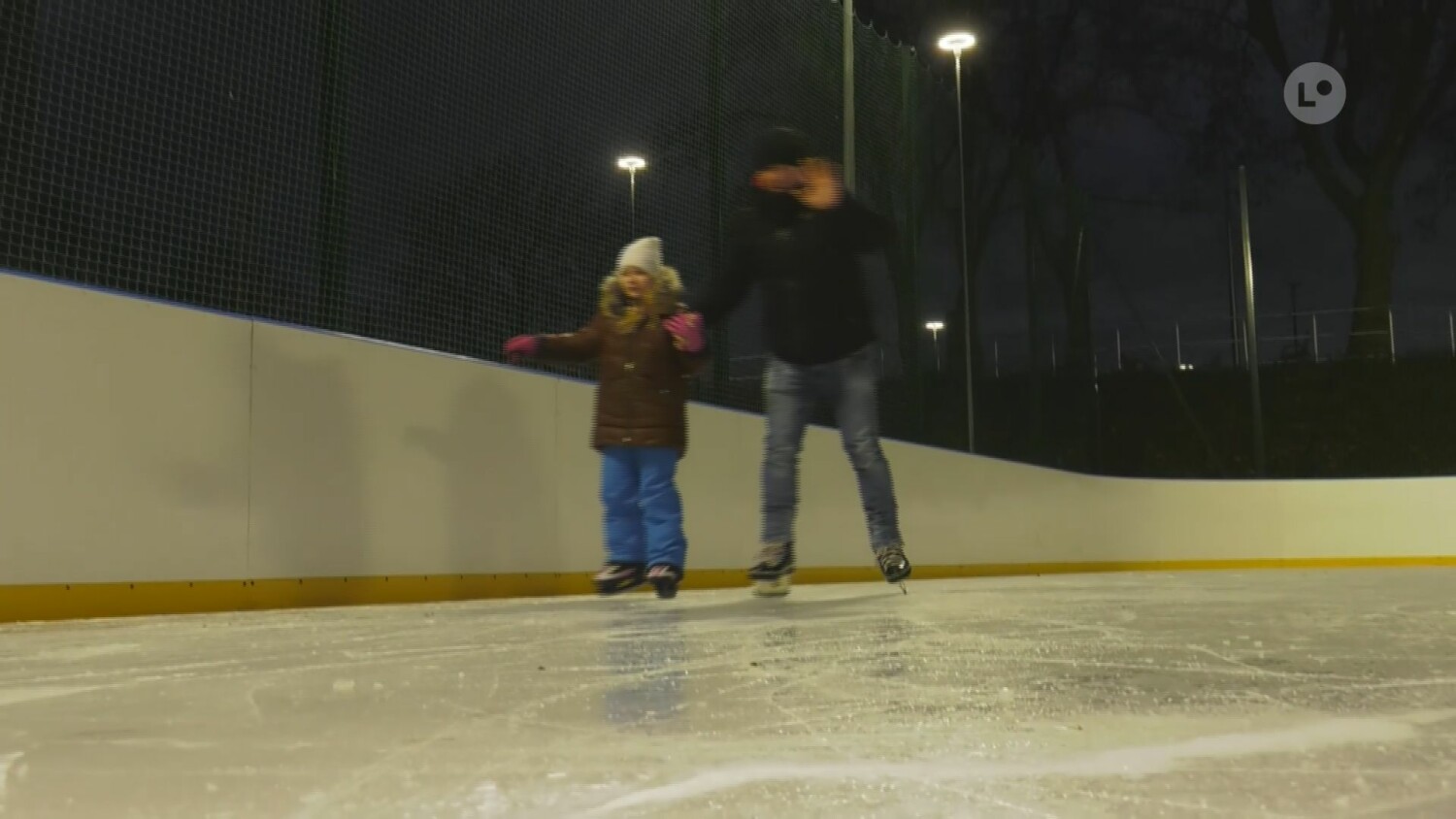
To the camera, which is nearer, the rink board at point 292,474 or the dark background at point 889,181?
the rink board at point 292,474

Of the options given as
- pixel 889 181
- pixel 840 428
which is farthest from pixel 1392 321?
pixel 840 428

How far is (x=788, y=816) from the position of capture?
41.9 inches

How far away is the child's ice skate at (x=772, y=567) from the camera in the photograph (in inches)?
158

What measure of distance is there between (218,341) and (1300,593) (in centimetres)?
393

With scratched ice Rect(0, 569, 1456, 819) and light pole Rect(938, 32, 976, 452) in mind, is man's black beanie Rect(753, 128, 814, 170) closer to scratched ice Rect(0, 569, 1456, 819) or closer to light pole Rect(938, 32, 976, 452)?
scratched ice Rect(0, 569, 1456, 819)

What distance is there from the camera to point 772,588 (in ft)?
13.6

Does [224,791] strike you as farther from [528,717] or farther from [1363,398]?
[1363,398]

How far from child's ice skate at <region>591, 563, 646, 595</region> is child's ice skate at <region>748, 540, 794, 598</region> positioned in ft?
1.45

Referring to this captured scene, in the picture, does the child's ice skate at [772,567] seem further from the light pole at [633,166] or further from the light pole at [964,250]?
the light pole at [964,250]

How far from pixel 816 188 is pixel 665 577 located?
136cm

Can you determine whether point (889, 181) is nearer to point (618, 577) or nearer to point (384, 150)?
point (384, 150)

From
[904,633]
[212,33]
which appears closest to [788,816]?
[904,633]

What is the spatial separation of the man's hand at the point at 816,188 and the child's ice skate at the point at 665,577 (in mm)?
1279

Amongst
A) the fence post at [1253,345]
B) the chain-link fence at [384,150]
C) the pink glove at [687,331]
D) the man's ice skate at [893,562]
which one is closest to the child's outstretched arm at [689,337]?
the pink glove at [687,331]
